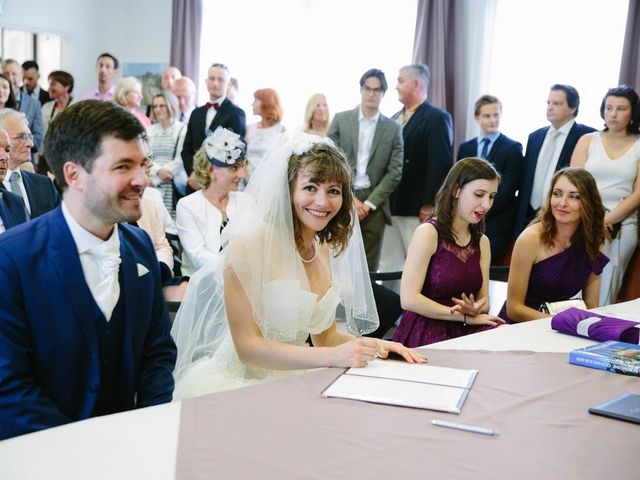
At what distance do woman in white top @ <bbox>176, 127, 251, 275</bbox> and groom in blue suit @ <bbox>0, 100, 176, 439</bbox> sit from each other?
217 cm

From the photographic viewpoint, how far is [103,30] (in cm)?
952

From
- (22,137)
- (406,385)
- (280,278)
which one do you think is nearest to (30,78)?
(22,137)

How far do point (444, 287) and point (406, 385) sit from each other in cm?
142

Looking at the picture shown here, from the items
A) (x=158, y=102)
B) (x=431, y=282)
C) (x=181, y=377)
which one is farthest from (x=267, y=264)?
(x=158, y=102)

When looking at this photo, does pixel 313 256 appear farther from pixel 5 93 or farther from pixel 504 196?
pixel 5 93

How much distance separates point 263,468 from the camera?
1335 mm

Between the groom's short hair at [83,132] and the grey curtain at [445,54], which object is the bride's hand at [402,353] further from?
the grey curtain at [445,54]

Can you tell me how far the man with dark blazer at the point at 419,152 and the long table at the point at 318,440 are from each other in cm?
361

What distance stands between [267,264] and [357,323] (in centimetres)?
54

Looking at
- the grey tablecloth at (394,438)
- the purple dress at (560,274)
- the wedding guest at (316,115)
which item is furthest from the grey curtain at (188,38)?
the grey tablecloth at (394,438)

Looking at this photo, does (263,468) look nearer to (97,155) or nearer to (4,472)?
(4,472)

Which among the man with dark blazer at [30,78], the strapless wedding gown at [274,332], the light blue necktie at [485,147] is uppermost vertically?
the man with dark blazer at [30,78]

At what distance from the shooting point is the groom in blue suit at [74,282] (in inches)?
65.9

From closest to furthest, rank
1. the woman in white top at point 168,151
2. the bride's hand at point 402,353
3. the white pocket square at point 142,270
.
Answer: the white pocket square at point 142,270 → the bride's hand at point 402,353 → the woman in white top at point 168,151
